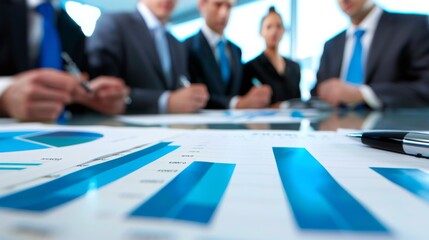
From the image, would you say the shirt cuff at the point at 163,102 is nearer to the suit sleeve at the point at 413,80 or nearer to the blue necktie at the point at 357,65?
the suit sleeve at the point at 413,80

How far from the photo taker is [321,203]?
9 centimetres

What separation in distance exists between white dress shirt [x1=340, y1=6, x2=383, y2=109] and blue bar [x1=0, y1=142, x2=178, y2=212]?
94cm

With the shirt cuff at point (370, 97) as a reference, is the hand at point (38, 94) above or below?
below

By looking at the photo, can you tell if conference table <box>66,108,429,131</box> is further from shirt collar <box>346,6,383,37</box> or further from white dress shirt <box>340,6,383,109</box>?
shirt collar <box>346,6,383,37</box>

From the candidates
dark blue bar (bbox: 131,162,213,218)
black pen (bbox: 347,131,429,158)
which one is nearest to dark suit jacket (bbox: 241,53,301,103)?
black pen (bbox: 347,131,429,158)

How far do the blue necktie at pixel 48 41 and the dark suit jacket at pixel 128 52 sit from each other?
0.16 metres

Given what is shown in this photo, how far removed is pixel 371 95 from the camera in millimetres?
911

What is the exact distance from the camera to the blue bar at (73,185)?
3.2 inches

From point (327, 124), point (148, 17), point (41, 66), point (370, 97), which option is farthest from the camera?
point (148, 17)

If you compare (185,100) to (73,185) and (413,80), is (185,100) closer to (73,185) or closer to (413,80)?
(73,185)

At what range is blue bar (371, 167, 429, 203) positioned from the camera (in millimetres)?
106

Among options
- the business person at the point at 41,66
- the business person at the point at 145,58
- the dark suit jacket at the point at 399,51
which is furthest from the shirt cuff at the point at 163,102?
the dark suit jacket at the point at 399,51

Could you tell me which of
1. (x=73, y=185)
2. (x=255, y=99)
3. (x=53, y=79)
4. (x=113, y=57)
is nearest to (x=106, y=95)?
(x=53, y=79)

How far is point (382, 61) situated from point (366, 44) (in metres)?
0.11
